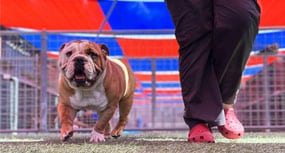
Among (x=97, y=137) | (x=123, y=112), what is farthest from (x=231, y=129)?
(x=123, y=112)

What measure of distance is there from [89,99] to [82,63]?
325 mm

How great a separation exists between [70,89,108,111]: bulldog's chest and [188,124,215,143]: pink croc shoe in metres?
0.74

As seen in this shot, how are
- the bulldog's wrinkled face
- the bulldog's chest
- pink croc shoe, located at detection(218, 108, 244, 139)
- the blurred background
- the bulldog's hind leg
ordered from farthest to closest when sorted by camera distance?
the blurred background < the bulldog's hind leg < the bulldog's chest < the bulldog's wrinkled face < pink croc shoe, located at detection(218, 108, 244, 139)

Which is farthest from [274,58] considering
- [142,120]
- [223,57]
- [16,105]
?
[223,57]

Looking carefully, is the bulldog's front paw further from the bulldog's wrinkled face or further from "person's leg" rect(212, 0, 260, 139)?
"person's leg" rect(212, 0, 260, 139)

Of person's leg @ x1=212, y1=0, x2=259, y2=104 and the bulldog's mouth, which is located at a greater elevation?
person's leg @ x1=212, y1=0, x2=259, y2=104

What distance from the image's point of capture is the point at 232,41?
6.73 feet

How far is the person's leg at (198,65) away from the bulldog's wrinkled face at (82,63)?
1.90 ft

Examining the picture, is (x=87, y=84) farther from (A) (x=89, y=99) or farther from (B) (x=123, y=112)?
(B) (x=123, y=112)

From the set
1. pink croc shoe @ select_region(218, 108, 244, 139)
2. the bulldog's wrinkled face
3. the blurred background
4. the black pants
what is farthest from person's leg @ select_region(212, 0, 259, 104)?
the blurred background

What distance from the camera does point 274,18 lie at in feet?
18.7

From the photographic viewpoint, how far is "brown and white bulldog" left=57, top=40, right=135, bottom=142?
2467 millimetres

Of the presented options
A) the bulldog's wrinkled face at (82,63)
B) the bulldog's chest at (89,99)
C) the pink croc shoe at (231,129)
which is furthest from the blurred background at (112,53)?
the pink croc shoe at (231,129)

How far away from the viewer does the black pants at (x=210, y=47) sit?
203 centimetres
